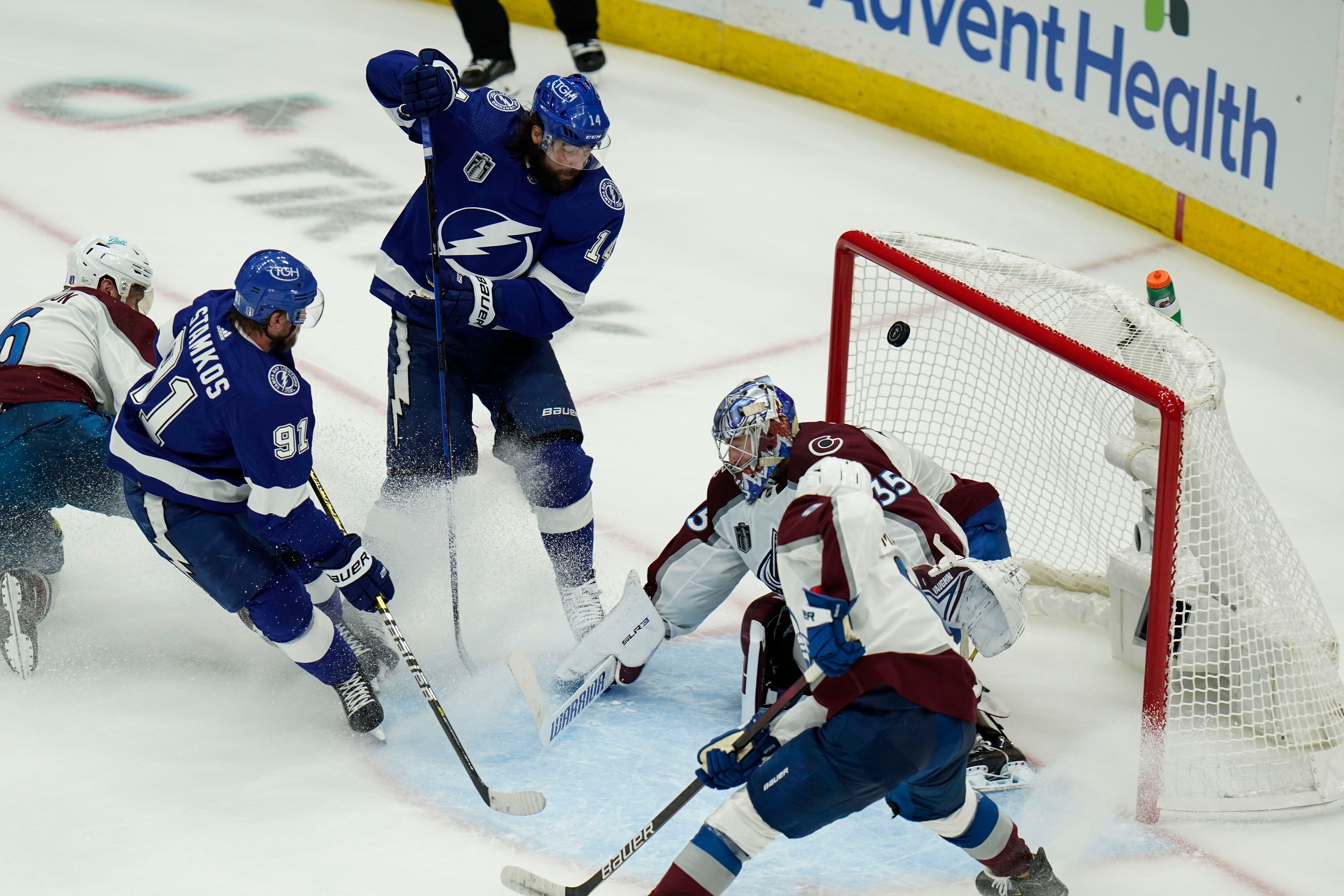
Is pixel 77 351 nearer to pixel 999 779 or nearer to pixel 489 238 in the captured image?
pixel 489 238

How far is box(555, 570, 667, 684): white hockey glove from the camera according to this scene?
3535 mm

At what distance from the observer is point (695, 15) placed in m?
7.63

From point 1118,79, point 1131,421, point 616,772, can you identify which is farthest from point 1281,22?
point 616,772

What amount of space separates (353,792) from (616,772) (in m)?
0.53

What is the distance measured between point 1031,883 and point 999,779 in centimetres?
40

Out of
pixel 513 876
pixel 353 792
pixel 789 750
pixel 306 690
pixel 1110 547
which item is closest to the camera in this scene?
pixel 789 750

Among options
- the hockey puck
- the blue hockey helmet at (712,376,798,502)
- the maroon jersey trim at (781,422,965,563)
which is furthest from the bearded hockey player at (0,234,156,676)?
the hockey puck

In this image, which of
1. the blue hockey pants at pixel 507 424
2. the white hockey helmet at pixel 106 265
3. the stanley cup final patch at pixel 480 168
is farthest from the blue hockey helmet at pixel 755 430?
the white hockey helmet at pixel 106 265

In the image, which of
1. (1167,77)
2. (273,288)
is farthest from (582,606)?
(1167,77)

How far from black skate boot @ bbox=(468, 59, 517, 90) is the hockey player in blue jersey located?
3.47 m

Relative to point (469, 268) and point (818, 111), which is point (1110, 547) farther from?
point (818, 111)

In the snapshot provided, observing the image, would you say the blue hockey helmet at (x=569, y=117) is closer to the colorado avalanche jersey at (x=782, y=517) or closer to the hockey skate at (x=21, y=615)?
the colorado avalanche jersey at (x=782, y=517)

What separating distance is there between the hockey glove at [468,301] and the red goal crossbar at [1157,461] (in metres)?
0.94

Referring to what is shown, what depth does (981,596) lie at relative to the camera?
3.01 metres
